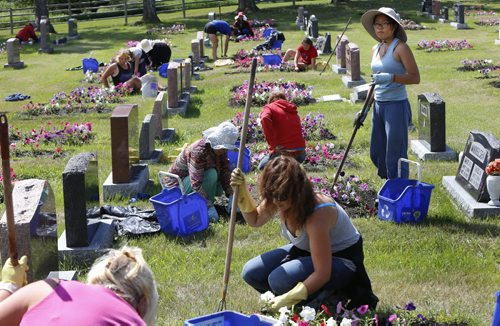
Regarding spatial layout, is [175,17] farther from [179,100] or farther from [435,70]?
[179,100]

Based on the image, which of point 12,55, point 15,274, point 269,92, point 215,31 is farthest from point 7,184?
point 12,55

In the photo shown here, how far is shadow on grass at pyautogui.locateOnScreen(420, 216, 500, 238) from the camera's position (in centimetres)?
826

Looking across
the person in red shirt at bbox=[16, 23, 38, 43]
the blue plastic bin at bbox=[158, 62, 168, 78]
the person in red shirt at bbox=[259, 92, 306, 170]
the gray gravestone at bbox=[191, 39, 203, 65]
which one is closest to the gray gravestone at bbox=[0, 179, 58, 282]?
the person in red shirt at bbox=[259, 92, 306, 170]

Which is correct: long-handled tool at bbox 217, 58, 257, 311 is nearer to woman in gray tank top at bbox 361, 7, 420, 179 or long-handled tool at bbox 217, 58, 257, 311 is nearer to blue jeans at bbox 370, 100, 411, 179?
woman in gray tank top at bbox 361, 7, 420, 179

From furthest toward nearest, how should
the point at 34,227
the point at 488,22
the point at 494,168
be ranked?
1. the point at 488,22
2. the point at 494,168
3. the point at 34,227

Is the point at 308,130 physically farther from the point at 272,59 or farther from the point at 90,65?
the point at 90,65

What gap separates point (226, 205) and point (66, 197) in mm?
2172

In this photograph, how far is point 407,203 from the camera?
852 centimetres

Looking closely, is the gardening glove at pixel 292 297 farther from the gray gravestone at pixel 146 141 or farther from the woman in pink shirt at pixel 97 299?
the gray gravestone at pixel 146 141

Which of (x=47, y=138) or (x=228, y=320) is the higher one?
(x=228, y=320)

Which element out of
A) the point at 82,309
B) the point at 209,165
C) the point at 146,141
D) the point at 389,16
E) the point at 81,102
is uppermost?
the point at 389,16

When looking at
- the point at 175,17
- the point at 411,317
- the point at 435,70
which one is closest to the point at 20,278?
the point at 411,317

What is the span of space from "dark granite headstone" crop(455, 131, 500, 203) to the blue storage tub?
0.73m

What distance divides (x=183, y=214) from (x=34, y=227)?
2288mm
